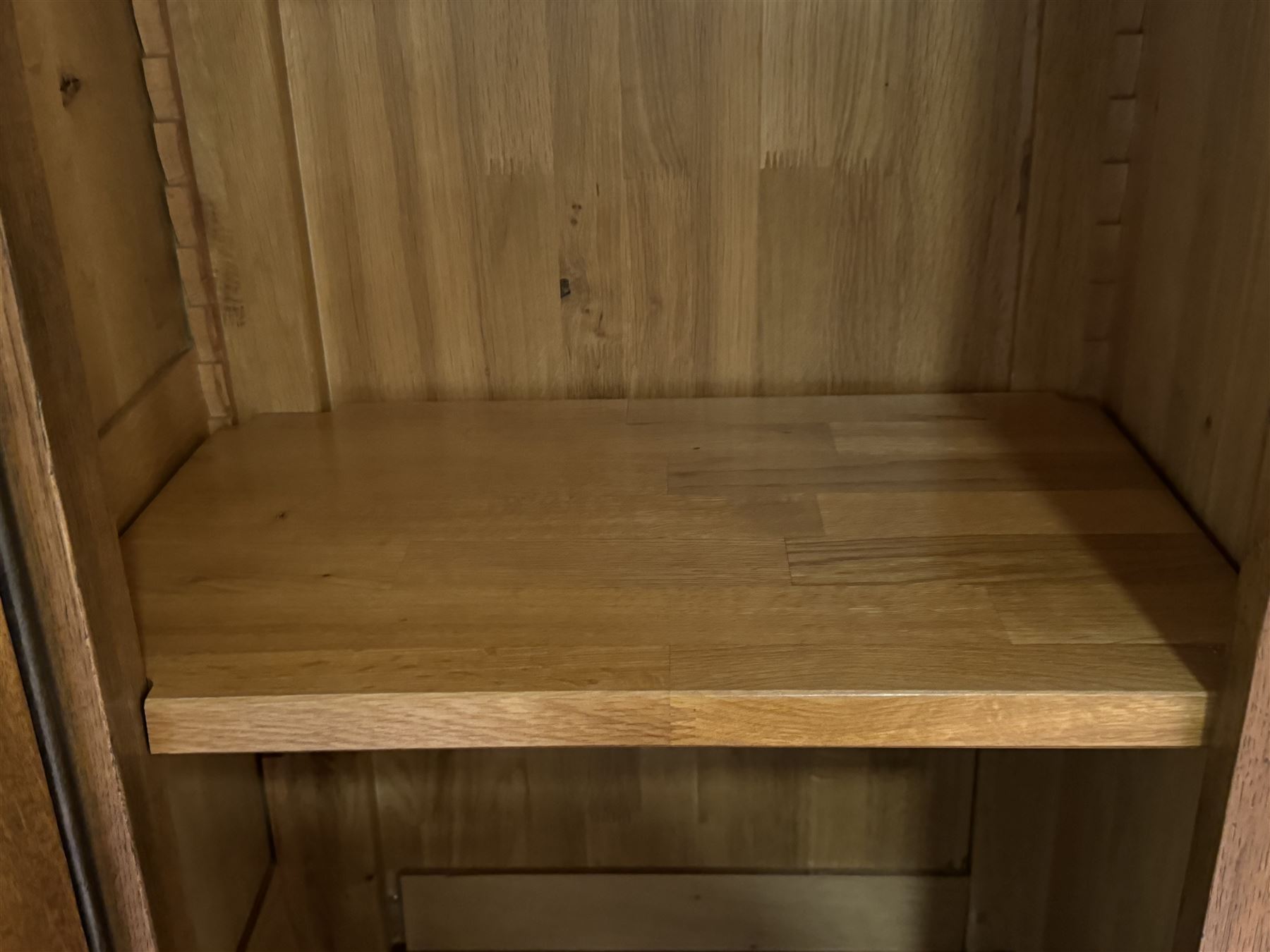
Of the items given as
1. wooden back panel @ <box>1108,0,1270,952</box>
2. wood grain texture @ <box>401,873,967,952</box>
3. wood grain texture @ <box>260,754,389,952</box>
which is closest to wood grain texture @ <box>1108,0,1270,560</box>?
wooden back panel @ <box>1108,0,1270,952</box>

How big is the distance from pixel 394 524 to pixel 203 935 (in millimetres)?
323

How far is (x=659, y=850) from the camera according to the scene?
1141 millimetres

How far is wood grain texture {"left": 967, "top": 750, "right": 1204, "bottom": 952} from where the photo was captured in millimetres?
727

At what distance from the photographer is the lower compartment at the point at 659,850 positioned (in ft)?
3.57

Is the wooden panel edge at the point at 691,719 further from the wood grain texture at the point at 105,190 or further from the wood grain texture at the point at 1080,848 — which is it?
the wood grain texture at the point at 105,190

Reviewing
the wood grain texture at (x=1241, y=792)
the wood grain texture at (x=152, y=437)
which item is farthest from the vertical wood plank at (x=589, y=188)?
the wood grain texture at (x=1241, y=792)

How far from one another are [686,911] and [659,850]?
74mm

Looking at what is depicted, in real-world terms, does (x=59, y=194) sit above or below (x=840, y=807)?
above

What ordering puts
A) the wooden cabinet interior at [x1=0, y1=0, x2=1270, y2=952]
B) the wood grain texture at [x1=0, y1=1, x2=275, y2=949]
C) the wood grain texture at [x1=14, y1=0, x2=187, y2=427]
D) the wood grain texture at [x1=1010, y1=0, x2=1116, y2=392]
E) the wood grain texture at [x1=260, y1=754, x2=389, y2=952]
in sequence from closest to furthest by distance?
the wood grain texture at [x1=0, y1=1, x2=275, y2=949], the wooden cabinet interior at [x1=0, y1=0, x2=1270, y2=952], the wood grain texture at [x1=14, y1=0, x2=187, y2=427], the wood grain texture at [x1=1010, y1=0, x2=1116, y2=392], the wood grain texture at [x1=260, y1=754, x2=389, y2=952]

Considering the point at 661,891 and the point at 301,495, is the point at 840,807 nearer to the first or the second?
the point at 661,891

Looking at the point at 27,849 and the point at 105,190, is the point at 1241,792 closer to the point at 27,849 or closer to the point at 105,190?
the point at 27,849

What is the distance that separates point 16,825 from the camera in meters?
0.56

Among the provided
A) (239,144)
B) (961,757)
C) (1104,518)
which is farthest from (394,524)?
(961,757)

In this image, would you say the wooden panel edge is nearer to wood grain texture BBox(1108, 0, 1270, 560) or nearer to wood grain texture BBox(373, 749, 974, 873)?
wood grain texture BBox(1108, 0, 1270, 560)
